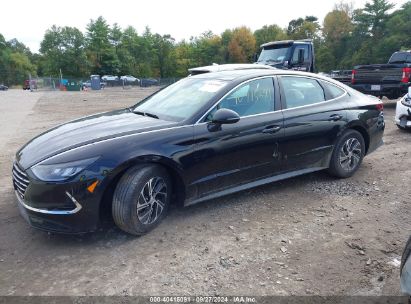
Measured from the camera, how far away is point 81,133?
140 inches

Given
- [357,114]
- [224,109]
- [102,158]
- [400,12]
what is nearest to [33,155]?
[102,158]

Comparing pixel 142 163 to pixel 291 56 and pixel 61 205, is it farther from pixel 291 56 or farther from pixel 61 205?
pixel 291 56

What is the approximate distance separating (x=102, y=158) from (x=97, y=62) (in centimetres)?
8005

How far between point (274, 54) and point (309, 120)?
8978mm

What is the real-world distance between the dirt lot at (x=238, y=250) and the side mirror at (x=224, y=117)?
1.05 metres

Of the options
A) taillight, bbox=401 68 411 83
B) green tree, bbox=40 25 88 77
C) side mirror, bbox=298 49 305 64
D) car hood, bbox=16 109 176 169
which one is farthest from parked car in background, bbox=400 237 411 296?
green tree, bbox=40 25 88 77

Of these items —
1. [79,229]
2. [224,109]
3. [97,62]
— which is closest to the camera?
[79,229]

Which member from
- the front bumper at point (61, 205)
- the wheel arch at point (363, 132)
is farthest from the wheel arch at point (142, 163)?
the wheel arch at point (363, 132)

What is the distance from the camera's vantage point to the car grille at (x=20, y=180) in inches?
124

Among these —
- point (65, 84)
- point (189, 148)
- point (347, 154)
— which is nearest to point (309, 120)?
point (347, 154)

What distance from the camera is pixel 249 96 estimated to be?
4094 millimetres

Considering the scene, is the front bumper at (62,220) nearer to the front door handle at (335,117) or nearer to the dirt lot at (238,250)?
the dirt lot at (238,250)

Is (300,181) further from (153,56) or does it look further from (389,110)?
(153,56)

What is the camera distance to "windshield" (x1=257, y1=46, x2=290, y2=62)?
12.5 metres
